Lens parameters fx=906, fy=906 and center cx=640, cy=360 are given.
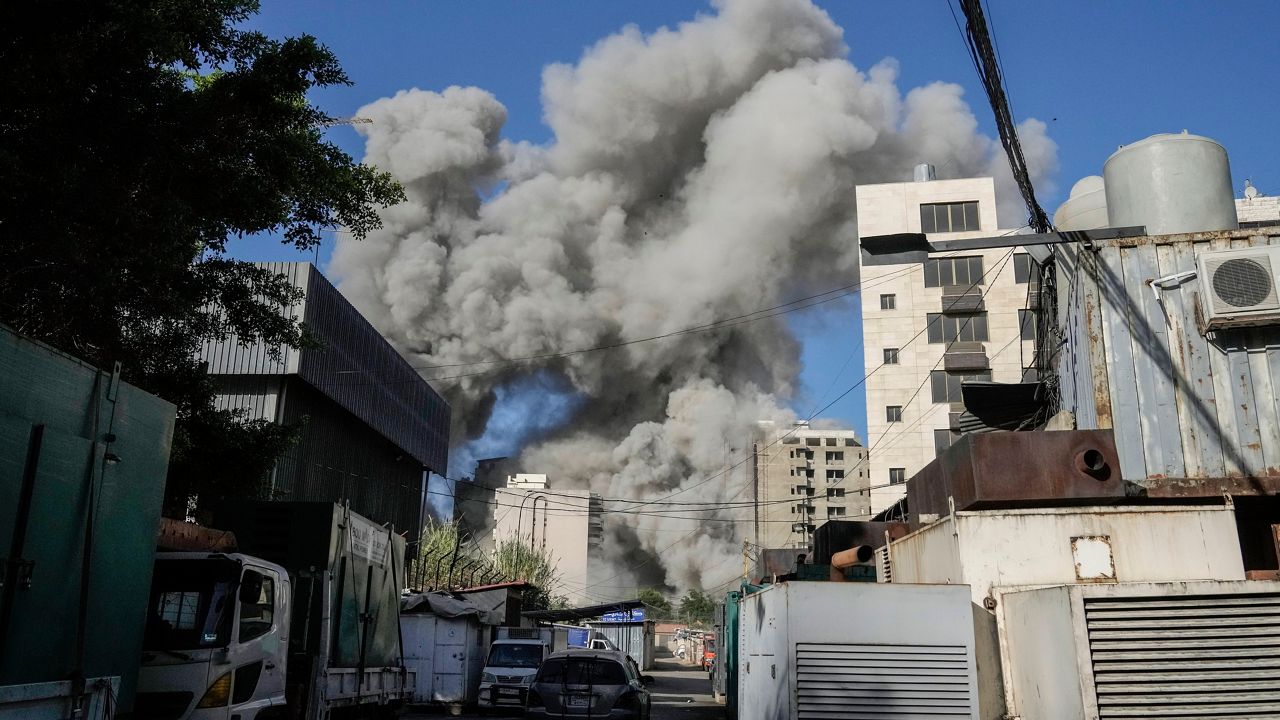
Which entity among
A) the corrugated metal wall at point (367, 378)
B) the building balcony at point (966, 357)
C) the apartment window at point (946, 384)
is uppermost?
the building balcony at point (966, 357)

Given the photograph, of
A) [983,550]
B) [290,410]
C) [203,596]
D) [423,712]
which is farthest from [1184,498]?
[290,410]

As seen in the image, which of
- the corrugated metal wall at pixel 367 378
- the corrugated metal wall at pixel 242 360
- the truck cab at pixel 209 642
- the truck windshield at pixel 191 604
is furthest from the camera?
the corrugated metal wall at pixel 367 378

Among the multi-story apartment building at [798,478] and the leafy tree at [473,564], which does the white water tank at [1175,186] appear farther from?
the multi-story apartment building at [798,478]

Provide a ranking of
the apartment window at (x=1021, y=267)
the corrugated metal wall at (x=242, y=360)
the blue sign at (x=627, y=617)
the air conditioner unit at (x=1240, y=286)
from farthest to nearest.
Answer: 1. the apartment window at (x=1021, y=267)
2. the blue sign at (x=627, y=617)
3. the corrugated metal wall at (x=242, y=360)
4. the air conditioner unit at (x=1240, y=286)

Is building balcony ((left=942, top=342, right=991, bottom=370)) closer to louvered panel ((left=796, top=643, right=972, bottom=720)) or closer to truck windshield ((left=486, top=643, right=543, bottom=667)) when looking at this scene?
truck windshield ((left=486, top=643, right=543, bottom=667))

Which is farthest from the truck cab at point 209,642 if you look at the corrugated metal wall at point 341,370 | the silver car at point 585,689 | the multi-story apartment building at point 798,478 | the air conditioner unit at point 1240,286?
the multi-story apartment building at point 798,478

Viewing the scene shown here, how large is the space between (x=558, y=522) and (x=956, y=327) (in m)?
45.7

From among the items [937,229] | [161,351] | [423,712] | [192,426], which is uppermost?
[937,229]

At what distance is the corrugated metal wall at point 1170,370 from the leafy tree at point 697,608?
76.1 meters

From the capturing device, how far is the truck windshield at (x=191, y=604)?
6668mm

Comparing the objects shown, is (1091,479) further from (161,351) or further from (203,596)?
(161,351)

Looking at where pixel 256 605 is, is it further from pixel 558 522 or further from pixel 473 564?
pixel 558 522

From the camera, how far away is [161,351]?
42.2 ft

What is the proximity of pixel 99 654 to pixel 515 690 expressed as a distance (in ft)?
46.7
